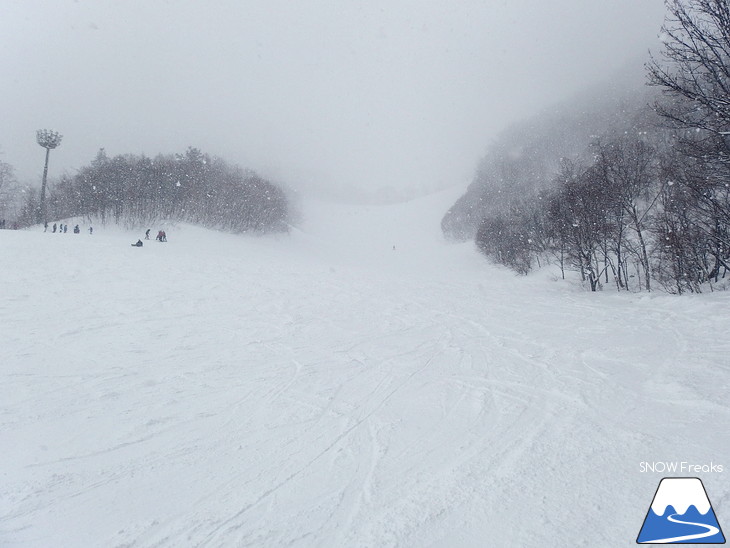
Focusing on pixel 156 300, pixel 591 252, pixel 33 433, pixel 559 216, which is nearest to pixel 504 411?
pixel 33 433

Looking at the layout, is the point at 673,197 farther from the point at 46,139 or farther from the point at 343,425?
the point at 46,139

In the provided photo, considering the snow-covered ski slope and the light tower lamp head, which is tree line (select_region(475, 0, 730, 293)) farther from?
the light tower lamp head

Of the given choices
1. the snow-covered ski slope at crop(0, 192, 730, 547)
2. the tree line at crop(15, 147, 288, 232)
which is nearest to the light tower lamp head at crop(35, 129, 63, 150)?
the tree line at crop(15, 147, 288, 232)

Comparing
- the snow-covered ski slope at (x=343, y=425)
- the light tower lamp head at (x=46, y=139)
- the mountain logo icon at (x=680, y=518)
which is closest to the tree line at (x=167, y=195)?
the light tower lamp head at (x=46, y=139)

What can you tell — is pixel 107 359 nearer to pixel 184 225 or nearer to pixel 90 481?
pixel 90 481

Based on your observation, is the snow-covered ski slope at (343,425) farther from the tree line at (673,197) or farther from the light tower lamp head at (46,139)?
the light tower lamp head at (46,139)
